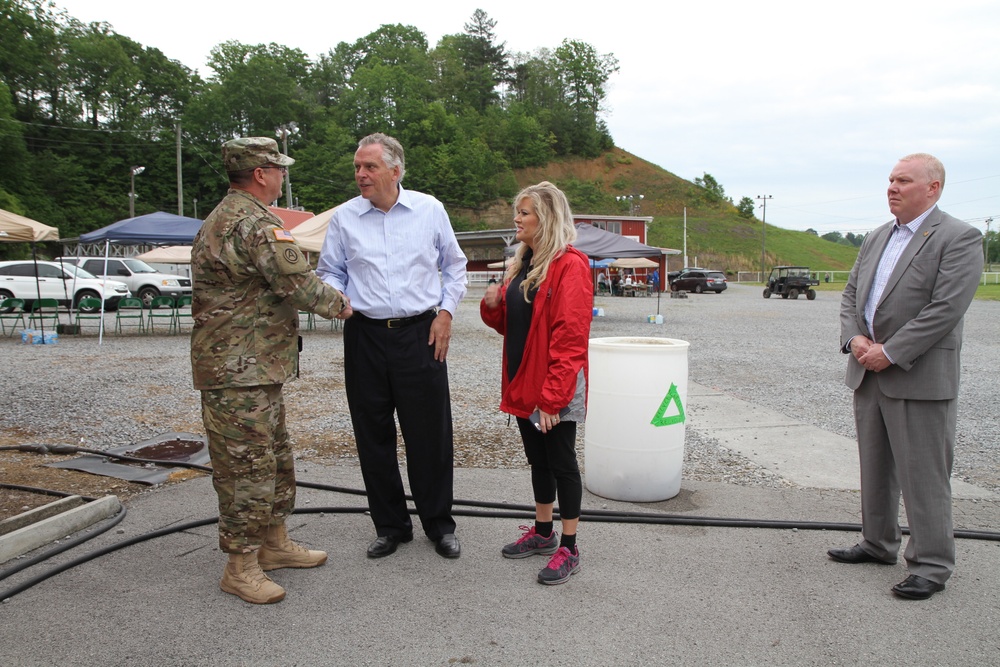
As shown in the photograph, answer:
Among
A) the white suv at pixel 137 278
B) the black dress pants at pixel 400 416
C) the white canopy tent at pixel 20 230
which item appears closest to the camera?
the black dress pants at pixel 400 416

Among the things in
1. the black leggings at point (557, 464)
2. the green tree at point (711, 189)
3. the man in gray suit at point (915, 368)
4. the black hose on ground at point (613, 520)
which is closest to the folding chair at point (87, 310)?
the black hose on ground at point (613, 520)

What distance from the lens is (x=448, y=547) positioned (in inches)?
138

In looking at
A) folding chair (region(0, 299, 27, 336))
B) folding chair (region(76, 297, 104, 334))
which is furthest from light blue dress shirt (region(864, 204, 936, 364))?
folding chair (region(0, 299, 27, 336))

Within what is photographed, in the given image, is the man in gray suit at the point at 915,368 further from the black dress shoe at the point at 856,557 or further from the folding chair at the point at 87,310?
the folding chair at the point at 87,310

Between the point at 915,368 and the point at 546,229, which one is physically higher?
the point at 546,229

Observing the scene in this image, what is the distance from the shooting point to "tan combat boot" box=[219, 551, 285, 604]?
300 centimetres

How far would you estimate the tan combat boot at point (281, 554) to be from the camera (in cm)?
333

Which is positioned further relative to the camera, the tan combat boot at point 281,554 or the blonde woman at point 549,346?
the tan combat boot at point 281,554

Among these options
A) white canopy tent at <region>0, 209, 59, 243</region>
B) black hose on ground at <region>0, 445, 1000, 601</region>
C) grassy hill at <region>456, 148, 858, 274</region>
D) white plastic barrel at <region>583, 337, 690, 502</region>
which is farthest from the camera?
grassy hill at <region>456, 148, 858, 274</region>

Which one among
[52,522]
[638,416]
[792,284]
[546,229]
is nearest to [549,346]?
[546,229]

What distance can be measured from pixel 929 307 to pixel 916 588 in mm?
1214

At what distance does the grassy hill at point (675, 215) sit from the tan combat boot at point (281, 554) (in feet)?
230

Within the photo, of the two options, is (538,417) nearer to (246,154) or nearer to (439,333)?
(439,333)

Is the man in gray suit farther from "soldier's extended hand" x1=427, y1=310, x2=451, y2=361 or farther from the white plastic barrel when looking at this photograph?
"soldier's extended hand" x1=427, y1=310, x2=451, y2=361
